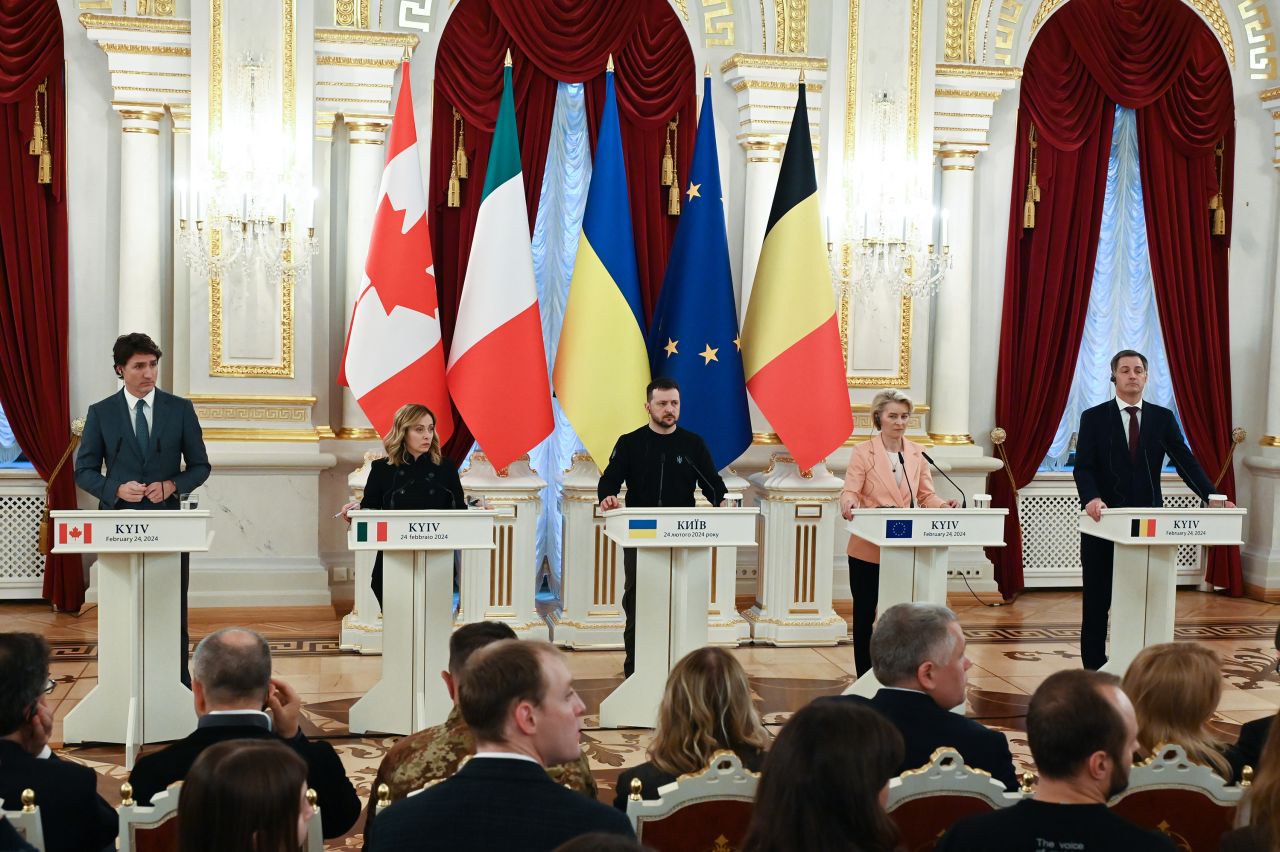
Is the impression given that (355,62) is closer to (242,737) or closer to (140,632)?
(140,632)

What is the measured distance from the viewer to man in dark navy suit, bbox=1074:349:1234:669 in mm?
5773

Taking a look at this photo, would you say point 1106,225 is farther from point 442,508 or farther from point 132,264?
point 132,264

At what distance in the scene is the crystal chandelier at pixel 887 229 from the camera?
7.98 meters

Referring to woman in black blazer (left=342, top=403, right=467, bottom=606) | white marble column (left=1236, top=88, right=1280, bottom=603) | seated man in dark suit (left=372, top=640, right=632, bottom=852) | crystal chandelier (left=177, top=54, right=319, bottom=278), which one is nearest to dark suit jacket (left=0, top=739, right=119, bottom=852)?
seated man in dark suit (left=372, top=640, right=632, bottom=852)

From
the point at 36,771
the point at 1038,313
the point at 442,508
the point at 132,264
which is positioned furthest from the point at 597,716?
the point at 1038,313

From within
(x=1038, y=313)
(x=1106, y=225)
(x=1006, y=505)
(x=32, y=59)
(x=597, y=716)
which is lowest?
(x=597, y=716)

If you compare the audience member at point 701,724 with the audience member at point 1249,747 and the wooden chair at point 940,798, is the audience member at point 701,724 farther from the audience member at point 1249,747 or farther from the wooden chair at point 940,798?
the audience member at point 1249,747

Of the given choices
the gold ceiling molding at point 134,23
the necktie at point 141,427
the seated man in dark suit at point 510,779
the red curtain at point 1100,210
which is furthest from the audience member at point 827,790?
the red curtain at point 1100,210

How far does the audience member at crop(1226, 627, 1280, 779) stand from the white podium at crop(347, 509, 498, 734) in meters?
2.81

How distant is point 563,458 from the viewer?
26.6ft

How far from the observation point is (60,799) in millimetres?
2617

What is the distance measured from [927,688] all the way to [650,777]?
0.69 metres

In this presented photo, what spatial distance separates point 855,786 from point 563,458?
613 centimetres

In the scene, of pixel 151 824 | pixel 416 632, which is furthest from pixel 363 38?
pixel 151 824
